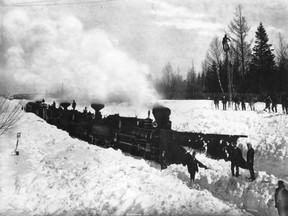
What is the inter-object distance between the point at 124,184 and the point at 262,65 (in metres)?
30.9

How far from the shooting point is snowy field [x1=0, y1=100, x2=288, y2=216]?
7105 millimetres

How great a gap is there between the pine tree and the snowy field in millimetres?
20386

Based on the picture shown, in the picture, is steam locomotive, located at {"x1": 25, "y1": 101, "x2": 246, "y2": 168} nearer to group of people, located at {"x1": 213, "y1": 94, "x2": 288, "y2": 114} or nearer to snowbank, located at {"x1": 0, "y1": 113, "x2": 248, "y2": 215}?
snowbank, located at {"x1": 0, "y1": 113, "x2": 248, "y2": 215}

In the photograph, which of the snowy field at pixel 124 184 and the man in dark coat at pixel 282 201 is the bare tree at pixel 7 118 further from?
the man in dark coat at pixel 282 201

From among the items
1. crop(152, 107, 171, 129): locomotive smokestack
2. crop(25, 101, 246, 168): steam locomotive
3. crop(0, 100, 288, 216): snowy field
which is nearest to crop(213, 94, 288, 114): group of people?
crop(0, 100, 288, 216): snowy field

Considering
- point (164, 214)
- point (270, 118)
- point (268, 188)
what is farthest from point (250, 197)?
point (270, 118)

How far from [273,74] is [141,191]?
31.0 metres

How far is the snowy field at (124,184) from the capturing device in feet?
23.3

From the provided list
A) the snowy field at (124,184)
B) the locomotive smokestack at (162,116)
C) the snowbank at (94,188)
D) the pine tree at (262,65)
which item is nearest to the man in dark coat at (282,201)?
the snowy field at (124,184)

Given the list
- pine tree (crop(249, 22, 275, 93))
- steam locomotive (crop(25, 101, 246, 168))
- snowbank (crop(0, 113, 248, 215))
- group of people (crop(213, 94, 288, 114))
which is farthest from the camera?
pine tree (crop(249, 22, 275, 93))

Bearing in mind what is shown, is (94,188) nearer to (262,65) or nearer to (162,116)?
(162,116)

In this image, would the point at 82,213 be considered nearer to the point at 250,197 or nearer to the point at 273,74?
the point at 250,197

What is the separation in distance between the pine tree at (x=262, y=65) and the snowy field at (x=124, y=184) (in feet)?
66.9

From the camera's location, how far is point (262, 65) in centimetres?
3394
